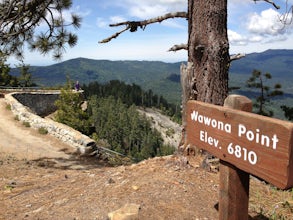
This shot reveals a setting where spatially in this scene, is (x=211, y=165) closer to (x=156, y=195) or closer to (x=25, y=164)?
(x=156, y=195)

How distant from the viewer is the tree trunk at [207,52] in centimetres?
525

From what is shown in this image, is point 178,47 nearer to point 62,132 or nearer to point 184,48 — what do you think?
point 184,48

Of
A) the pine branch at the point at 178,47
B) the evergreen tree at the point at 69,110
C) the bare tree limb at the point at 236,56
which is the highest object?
the pine branch at the point at 178,47

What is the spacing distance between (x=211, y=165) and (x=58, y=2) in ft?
18.5

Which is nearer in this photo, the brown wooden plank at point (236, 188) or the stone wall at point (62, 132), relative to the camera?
the brown wooden plank at point (236, 188)

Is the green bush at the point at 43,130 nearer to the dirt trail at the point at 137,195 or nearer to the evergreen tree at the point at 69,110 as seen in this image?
the dirt trail at the point at 137,195

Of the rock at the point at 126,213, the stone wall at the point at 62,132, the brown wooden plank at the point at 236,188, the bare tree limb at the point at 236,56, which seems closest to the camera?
the brown wooden plank at the point at 236,188

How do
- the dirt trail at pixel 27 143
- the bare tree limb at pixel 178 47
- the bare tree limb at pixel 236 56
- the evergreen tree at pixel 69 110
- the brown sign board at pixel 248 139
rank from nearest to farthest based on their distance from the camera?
1. the brown sign board at pixel 248 139
2. the bare tree limb at pixel 236 56
3. the bare tree limb at pixel 178 47
4. the dirt trail at pixel 27 143
5. the evergreen tree at pixel 69 110

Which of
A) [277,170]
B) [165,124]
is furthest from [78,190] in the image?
[165,124]

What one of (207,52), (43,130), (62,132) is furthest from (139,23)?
(43,130)

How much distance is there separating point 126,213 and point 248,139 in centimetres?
202

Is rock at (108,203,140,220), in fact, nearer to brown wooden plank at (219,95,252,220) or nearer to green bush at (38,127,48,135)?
brown wooden plank at (219,95,252,220)

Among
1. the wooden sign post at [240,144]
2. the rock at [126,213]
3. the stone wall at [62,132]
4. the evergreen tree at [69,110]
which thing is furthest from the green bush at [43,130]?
the evergreen tree at [69,110]

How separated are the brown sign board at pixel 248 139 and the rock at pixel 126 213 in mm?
1269
